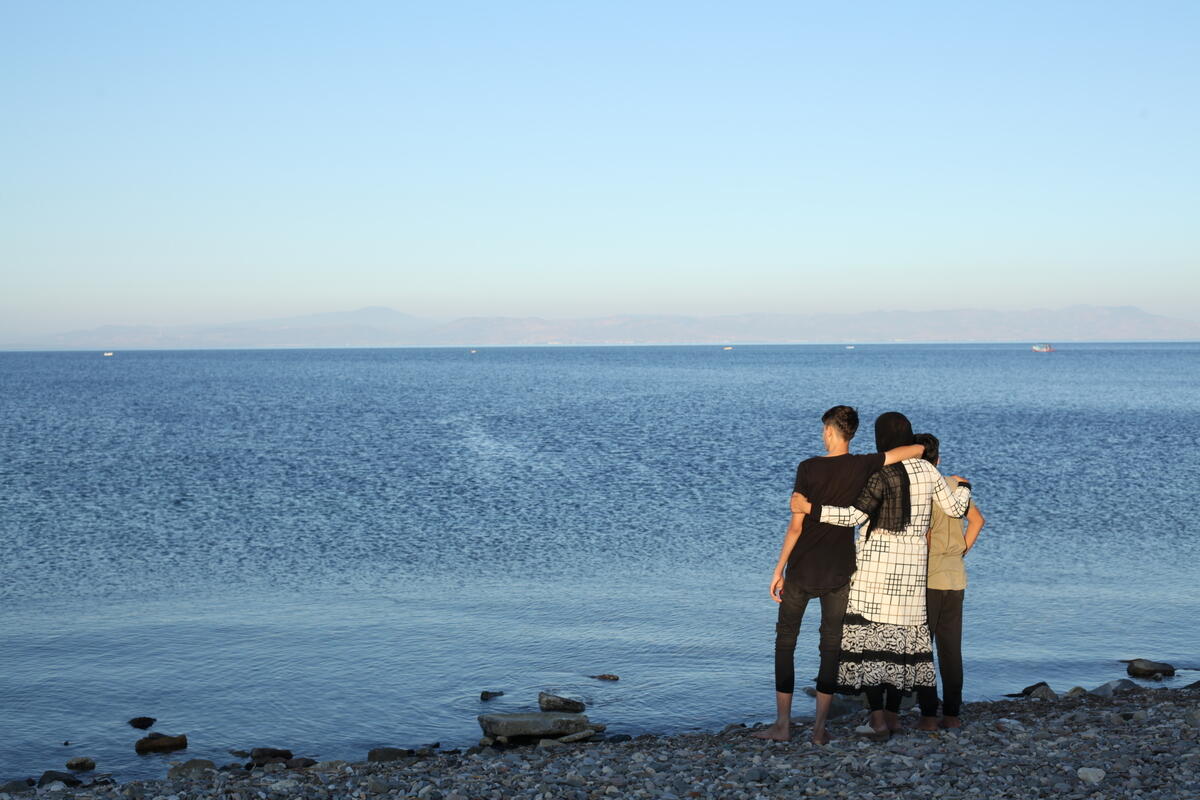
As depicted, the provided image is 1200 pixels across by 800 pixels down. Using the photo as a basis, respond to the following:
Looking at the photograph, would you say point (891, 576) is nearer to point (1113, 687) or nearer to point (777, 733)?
point (777, 733)

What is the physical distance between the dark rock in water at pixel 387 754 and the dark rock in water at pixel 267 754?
728 millimetres

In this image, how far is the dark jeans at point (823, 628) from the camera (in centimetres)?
820

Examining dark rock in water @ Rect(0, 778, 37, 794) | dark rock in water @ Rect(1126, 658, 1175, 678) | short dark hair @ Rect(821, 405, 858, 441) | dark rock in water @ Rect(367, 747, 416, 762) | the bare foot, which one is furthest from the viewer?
dark rock in water @ Rect(1126, 658, 1175, 678)

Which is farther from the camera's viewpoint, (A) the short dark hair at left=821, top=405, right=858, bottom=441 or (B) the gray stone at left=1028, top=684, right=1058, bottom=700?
(B) the gray stone at left=1028, top=684, right=1058, bottom=700

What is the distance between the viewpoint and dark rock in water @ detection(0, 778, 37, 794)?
29.6 ft

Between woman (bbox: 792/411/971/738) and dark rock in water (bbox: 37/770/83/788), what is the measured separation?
610 centimetres

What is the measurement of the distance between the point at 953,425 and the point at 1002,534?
36180 millimetres

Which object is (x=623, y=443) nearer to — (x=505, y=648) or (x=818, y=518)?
(x=505, y=648)

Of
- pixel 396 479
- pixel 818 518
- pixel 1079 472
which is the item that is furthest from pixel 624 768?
pixel 1079 472

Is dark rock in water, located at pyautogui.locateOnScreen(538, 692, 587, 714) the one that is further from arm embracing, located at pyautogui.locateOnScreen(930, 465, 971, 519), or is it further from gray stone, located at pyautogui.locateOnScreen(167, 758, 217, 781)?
arm embracing, located at pyautogui.locateOnScreen(930, 465, 971, 519)

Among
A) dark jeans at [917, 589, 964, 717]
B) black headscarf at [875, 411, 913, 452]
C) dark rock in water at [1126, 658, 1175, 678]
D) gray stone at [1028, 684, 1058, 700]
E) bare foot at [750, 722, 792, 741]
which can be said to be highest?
black headscarf at [875, 411, 913, 452]

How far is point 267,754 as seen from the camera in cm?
1008

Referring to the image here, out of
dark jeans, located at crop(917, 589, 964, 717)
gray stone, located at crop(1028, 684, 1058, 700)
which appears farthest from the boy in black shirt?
gray stone, located at crop(1028, 684, 1058, 700)

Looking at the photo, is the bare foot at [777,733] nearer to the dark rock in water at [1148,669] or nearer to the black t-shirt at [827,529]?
the black t-shirt at [827,529]
